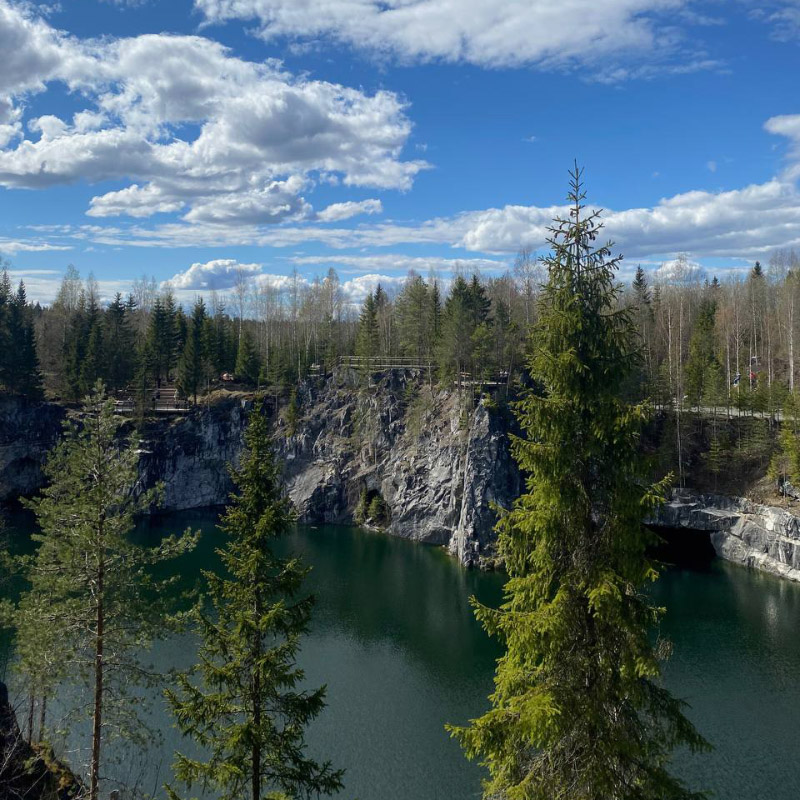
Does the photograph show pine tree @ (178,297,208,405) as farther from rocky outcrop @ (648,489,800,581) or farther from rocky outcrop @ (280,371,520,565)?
rocky outcrop @ (648,489,800,581)

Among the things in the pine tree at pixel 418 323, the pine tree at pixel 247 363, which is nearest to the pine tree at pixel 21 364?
the pine tree at pixel 247 363

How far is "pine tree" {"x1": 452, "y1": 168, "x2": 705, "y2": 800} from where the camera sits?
8.20 metres

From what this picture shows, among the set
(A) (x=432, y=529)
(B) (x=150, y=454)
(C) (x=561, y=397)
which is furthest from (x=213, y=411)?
(C) (x=561, y=397)

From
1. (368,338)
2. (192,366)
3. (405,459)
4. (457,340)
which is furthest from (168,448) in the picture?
(457,340)

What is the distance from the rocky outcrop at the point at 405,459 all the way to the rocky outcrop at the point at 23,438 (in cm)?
2169

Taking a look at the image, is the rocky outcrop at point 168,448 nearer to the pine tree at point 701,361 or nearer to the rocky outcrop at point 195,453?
the rocky outcrop at point 195,453

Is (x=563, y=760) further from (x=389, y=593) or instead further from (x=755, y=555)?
(x=755, y=555)

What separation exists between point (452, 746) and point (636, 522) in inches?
697

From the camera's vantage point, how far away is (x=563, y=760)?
27.3ft

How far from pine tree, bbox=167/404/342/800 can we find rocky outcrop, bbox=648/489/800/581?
3427 centimetres

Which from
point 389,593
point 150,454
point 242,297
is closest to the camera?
point 389,593

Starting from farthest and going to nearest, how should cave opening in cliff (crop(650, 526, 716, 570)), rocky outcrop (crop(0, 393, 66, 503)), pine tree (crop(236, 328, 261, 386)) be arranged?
pine tree (crop(236, 328, 261, 386)), rocky outcrop (crop(0, 393, 66, 503)), cave opening in cliff (crop(650, 526, 716, 570))

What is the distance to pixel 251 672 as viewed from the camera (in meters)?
11.2

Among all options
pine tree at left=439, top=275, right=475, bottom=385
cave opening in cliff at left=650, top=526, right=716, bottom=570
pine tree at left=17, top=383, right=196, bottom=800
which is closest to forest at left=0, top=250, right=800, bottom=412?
pine tree at left=439, top=275, right=475, bottom=385
